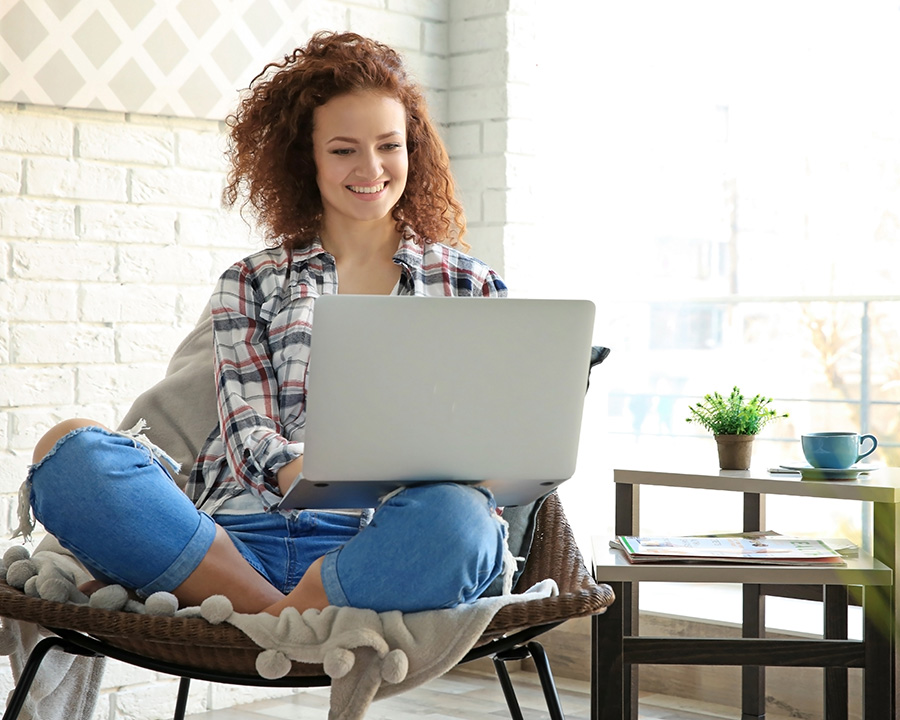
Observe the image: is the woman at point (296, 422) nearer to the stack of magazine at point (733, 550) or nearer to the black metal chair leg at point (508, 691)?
the black metal chair leg at point (508, 691)

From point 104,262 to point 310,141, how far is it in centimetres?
76

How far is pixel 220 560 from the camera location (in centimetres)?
148

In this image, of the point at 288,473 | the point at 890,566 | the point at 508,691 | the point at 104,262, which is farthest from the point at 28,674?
the point at 890,566

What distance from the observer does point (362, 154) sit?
185 centimetres

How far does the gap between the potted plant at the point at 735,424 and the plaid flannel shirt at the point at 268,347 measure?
27.1 inches

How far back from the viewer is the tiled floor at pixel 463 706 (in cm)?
264

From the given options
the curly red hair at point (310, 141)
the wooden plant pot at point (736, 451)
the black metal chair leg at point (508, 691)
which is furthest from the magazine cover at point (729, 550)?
the curly red hair at point (310, 141)

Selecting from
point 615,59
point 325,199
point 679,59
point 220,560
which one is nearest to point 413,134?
point 325,199

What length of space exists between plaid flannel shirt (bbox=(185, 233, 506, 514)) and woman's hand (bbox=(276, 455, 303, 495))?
0.01m

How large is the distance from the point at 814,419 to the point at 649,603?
0.90m

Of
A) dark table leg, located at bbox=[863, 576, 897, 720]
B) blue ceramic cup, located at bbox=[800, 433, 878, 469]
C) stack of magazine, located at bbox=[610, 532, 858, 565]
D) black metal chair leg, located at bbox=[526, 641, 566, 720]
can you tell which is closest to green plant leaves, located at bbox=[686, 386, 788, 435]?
blue ceramic cup, located at bbox=[800, 433, 878, 469]

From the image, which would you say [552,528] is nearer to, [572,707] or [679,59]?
[572,707]

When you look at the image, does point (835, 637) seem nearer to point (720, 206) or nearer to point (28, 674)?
point (28, 674)

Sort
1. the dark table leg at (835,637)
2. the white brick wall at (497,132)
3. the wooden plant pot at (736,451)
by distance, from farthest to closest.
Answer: the white brick wall at (497,132), the wooden plant pot at (736,451), the dark table leg at (835,637)
